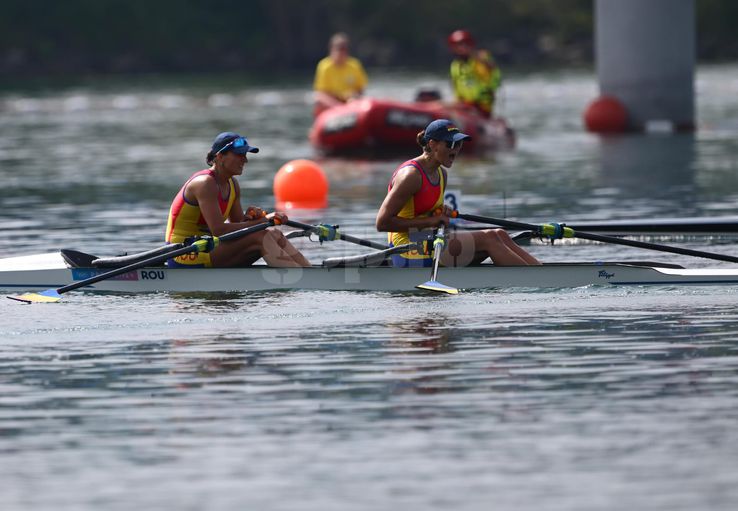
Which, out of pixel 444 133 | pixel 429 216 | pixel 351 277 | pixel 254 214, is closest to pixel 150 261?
pixel 254 214

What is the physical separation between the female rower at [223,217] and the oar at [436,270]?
1.12 metres

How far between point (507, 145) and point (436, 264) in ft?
55.4

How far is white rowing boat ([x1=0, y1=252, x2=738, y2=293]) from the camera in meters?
12.4

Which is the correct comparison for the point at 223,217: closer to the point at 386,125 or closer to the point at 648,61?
the point at 386,125

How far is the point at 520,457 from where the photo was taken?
7.71m

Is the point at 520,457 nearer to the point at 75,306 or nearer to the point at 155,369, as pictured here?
the point at 155,369

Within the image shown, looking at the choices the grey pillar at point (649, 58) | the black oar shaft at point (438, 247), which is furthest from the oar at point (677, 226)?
the grey pillar at point (649, 58)

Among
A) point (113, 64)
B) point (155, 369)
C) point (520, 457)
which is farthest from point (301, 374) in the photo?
point (113, 64)

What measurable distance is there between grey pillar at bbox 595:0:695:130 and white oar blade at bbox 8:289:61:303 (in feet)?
62.5

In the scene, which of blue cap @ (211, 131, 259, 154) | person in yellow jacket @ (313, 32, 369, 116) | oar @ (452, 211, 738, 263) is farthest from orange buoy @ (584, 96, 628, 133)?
blue cap @ (211, 131, 259, 154)

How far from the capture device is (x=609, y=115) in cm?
3162

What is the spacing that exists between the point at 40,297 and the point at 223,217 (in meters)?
1.55

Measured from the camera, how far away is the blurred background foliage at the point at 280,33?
3177 inches

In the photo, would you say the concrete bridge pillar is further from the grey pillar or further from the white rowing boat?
the white rowing boat
